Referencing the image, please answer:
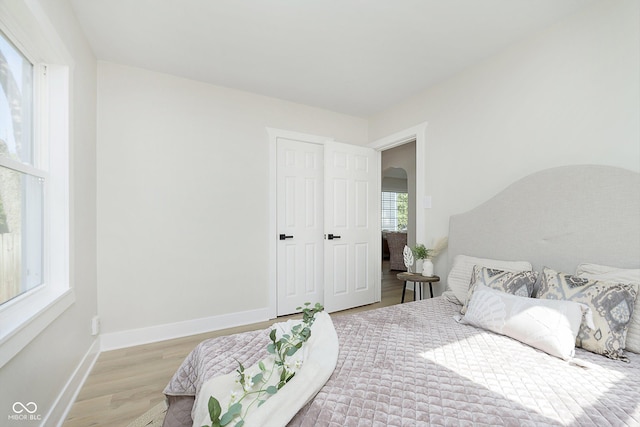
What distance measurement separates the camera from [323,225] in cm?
363

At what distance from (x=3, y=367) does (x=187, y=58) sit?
2.41m

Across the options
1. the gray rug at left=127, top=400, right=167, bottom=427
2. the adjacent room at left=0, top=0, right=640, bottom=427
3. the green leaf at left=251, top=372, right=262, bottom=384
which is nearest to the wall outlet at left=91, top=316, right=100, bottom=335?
the adjacent room at left=0, top=0, right=640, bottom=427

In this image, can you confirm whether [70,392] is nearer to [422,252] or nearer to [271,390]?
[271,390]

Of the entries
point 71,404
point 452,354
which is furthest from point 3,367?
point 452,354

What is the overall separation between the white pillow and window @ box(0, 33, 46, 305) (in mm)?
2594

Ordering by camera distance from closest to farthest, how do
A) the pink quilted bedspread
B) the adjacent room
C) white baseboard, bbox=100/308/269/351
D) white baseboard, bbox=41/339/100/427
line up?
the pink quilted bedspread
the adjacent room
white baseboard, bbox=41/339/100/427
white baseboard, bbox=100/308/269/351

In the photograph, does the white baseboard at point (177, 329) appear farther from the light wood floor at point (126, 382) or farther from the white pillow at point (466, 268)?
the white pillow at point (466, 268)

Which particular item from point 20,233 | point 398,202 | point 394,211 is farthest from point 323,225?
point 398,202

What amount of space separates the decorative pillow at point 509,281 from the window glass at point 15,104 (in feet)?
8.88

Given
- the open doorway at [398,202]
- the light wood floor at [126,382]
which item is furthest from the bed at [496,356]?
the open doorway at [398,202]

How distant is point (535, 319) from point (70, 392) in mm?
2700

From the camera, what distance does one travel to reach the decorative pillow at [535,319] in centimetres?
138

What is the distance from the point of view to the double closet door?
342 cm

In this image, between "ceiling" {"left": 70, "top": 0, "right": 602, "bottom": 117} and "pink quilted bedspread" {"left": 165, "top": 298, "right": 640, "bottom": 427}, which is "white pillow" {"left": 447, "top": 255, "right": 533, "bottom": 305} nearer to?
"pink quilted bedspread" {"left": 165, "top": 298, "right": 640, "bottom": 427}
